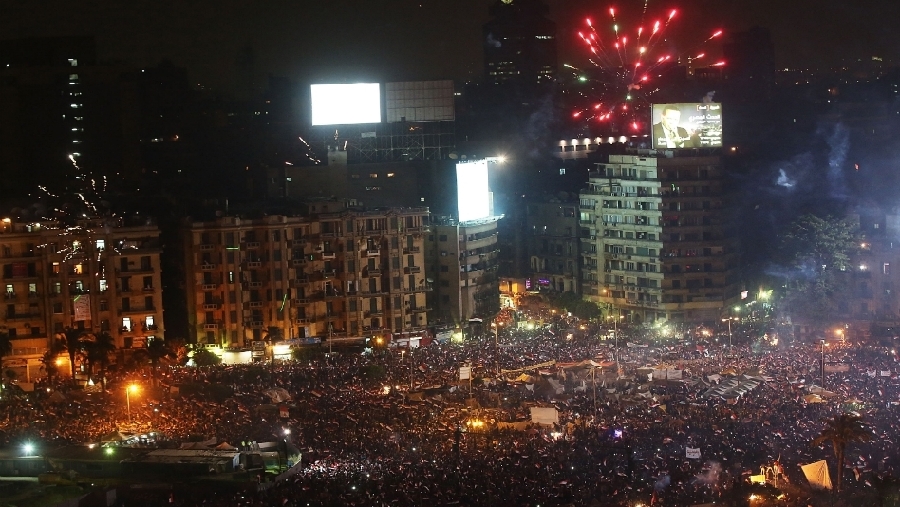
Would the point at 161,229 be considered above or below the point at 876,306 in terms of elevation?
above

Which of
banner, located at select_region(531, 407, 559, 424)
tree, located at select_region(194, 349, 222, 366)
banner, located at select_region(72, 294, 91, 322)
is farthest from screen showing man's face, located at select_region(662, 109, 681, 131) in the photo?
banner, located at select_region(72, 294, 91, 322)

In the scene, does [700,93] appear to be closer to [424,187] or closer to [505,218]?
[505,218]

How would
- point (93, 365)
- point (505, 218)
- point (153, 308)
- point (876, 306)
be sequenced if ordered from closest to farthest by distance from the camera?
1. point (93, 365)
2. point (153, 308)
3. point (876, 306)
4. point (505, 218)

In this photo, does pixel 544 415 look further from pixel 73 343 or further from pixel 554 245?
pixel 554 245

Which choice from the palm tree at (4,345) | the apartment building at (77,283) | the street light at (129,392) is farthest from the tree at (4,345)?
the street light at (129,392)

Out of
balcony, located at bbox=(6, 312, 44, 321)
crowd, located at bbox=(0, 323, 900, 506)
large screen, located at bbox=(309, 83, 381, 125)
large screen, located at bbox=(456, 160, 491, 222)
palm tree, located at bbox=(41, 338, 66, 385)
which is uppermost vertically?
large screen, located at bbox=(309, 83, 381, 125)

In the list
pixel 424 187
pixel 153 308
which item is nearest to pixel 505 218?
pixel 424 187

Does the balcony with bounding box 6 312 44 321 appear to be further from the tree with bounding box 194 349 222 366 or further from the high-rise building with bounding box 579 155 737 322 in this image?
the high-rise building with bounding box 579 155 737 322
